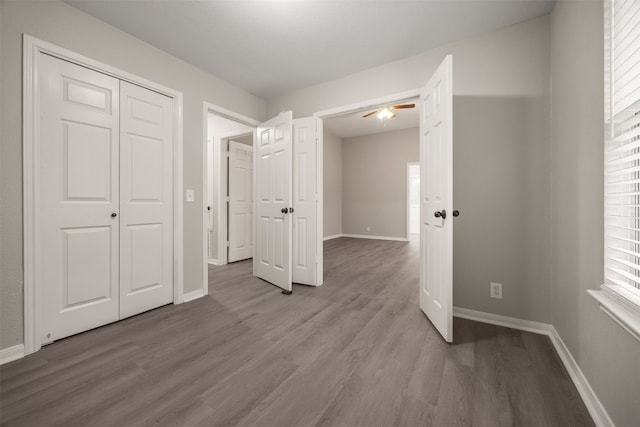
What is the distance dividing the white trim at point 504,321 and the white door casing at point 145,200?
2891 mm

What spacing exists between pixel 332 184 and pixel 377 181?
129 cm

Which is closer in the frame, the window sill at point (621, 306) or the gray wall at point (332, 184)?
the window sill at point (621, 306)

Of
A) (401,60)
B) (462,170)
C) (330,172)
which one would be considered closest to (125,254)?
(462,170)

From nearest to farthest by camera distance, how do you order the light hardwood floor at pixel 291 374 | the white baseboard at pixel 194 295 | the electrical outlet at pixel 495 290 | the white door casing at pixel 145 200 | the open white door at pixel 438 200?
the light hardwood floor at pixel 291 374
the open white door at pixel 438 200
the electrical outlet at pixel 495 290
the white door casing at pixel 145 200
the white baseboard at pixel 194 295

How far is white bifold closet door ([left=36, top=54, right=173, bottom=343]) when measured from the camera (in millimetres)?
1828

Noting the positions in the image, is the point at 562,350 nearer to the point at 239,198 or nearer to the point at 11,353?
the point at 11,353

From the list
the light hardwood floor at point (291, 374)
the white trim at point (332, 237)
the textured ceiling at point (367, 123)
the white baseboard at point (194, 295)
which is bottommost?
the light hardwood floor at point (291, 374)

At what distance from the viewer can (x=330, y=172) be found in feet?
23.2

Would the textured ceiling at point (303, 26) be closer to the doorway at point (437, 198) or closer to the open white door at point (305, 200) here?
the doorway at point (437, 198)

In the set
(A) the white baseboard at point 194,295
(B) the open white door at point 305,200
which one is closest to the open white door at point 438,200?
(B) the open white door at point 305,200

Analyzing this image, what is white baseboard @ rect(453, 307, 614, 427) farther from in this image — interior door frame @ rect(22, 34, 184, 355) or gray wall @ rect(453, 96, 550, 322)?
interior door frame @ rect(22, 34, 184, 355)

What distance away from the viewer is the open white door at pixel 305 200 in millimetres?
3100

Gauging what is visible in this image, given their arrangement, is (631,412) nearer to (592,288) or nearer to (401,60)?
(592,288)

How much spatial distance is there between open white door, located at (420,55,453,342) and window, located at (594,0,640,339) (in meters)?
0.73
